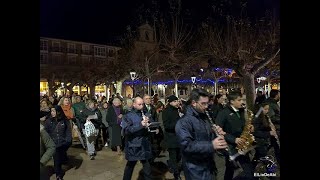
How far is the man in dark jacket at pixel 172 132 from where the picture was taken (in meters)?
7.45

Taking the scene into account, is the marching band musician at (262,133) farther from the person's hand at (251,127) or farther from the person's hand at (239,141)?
the person's hand at (239,141)

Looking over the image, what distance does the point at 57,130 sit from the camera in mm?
7863

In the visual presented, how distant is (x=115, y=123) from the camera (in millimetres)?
10531

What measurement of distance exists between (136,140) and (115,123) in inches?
175

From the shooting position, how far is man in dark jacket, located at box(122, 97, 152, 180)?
612cm

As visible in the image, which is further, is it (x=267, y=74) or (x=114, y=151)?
(x=267, y=74)

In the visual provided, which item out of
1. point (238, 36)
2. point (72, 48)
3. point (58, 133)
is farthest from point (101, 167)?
point (72, 48)

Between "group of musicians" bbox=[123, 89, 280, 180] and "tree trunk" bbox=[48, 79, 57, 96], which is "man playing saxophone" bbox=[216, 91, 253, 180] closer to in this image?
"group of musicians" bbox=[123, 89, 280, 180]

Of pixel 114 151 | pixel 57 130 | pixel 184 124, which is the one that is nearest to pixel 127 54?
pixel 114 151

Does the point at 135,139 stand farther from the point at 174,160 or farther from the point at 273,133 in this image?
the point at 273,133

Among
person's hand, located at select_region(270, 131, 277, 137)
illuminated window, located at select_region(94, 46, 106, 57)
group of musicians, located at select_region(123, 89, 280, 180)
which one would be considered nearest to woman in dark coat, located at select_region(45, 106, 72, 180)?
group of musicians, located at select_region(123, 89, 280, 180)
